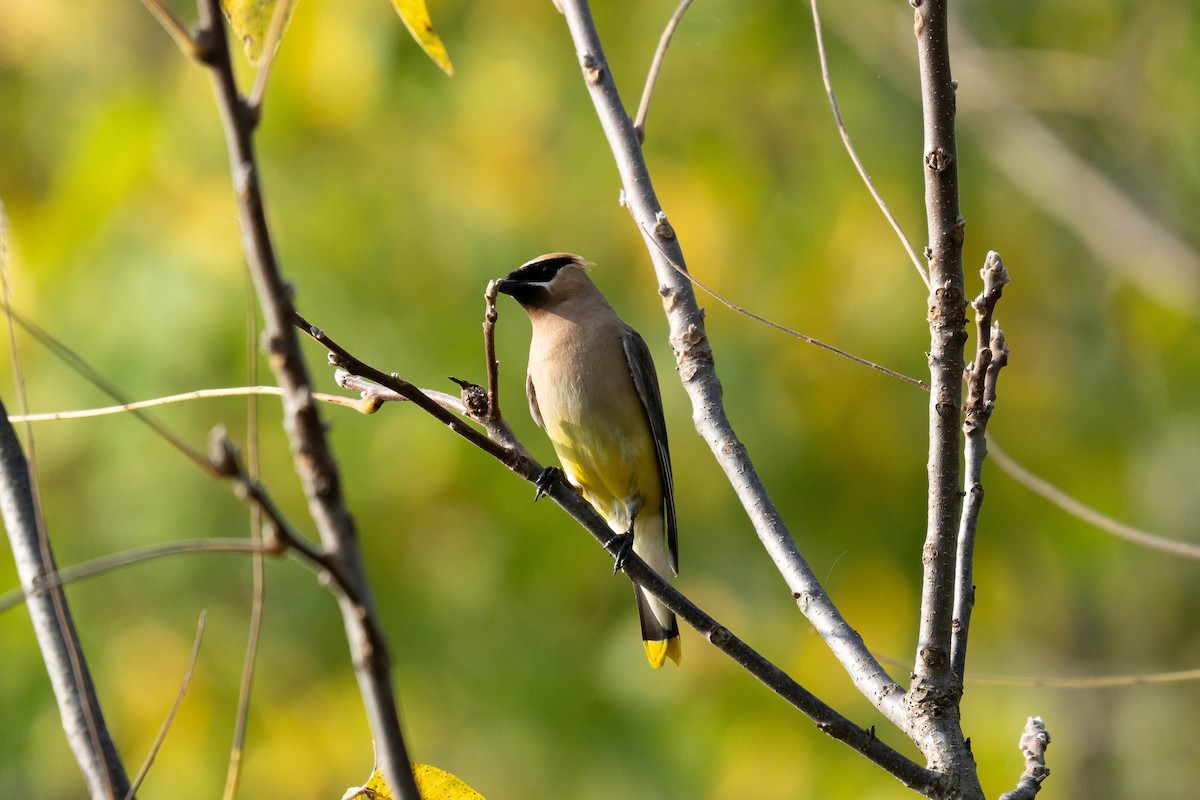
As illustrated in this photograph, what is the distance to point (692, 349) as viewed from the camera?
9.45ft

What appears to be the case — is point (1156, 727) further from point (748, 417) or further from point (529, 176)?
point (529, 176)

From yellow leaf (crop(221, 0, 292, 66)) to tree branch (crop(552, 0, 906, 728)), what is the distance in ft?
3.18

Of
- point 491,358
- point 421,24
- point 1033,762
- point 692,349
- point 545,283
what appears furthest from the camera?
point 545,283

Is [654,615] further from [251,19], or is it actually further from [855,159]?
[251,19]

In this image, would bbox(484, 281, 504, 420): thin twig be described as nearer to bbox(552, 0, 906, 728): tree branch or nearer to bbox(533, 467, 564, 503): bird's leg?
bbox(533, 467, 564, 503): bird's leg

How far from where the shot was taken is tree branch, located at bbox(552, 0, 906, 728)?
2.47 metres

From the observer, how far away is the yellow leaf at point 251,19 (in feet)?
6.25

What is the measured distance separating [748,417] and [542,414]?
58.7 inches

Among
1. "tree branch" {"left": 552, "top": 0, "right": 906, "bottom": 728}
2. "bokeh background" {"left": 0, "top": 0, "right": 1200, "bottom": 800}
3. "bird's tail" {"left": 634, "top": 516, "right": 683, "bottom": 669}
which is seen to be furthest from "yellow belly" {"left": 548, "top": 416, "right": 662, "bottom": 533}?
"tree branch" {"left": 552, "top": 0, "right": 906, "bottom": 728}

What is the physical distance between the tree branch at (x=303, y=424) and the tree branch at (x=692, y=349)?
1381mm

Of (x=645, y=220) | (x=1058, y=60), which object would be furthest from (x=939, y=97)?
(x=1058, y=60)

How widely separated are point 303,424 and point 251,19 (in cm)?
95

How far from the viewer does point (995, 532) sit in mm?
6297

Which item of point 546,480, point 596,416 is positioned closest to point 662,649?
point 596,416
